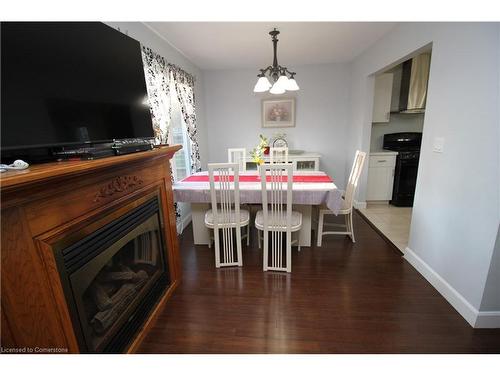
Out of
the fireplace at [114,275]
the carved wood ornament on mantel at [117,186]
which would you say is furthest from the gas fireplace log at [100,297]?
the carved wood ornament on mantel at [117,186]

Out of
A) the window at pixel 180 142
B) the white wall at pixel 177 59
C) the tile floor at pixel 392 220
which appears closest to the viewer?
the white wall at pixel 177 59

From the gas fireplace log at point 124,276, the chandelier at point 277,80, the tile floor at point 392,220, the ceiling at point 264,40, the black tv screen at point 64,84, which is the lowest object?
the tile floor at point 392,220

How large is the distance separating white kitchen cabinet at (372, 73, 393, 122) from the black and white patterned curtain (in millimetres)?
3077

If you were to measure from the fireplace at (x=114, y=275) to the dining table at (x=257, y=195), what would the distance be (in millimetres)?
685

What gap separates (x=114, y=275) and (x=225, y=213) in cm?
110

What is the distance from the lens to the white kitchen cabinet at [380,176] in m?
3.83

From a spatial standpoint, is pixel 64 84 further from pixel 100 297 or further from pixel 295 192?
pixel 295 192

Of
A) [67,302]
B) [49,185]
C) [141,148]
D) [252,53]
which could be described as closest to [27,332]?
[67,302]

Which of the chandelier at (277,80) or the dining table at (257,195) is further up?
the chandelier at (277,80)

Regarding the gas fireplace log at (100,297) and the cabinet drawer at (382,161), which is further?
the cabinet drawer at (382,161)

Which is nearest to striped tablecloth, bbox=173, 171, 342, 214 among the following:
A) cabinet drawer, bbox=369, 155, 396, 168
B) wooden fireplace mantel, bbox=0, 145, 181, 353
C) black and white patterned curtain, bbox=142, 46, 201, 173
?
black and white patterned curtain, bbox=142, 46, 201, 173

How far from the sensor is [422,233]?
6.95 ft

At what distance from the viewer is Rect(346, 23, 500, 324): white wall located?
143 cm

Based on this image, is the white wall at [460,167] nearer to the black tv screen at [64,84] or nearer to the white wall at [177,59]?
the black tv screen at [64,84]
